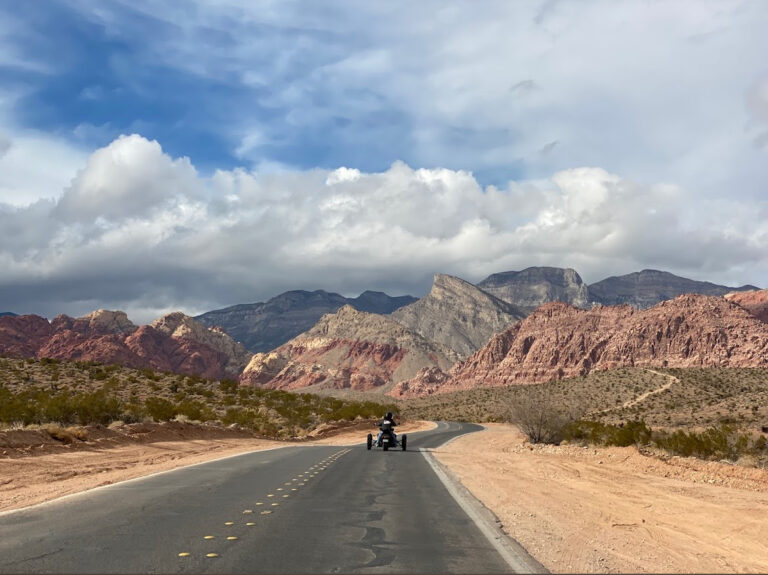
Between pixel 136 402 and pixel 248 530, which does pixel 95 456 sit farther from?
pixel 136 402

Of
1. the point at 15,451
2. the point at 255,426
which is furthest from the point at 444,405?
the point at 15,451

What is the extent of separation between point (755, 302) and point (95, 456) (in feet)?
600

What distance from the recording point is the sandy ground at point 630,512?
8.84 m

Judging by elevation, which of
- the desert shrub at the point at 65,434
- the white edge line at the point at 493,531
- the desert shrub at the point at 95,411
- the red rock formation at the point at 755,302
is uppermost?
the red rock formation at the point at 755,302

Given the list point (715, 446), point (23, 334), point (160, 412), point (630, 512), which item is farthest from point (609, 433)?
point (23, 334)

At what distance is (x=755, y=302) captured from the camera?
171 metres

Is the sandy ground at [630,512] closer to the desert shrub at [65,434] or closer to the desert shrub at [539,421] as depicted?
the desert shrub at [65,434]

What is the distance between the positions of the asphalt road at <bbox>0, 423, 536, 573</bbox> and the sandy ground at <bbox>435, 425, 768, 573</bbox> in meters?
1.21

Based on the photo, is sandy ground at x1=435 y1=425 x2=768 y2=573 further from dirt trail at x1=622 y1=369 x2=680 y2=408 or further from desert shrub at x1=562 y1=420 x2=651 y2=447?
dirt trail at x1=622 y1=369 x2=680 y2=408

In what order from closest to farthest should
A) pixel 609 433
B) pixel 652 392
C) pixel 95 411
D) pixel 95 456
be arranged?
pixel 95 456, pixel 95 411, pixel 609 433, pixel 652 392

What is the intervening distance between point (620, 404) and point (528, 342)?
8554cm

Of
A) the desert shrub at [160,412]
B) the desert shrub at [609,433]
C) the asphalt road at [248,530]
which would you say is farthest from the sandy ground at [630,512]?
the desert shrub at [160,412]

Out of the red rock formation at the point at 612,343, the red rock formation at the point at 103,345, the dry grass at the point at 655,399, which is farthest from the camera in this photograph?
the red rock formation at the point at 103,345

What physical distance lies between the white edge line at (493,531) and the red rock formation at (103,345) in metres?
148
